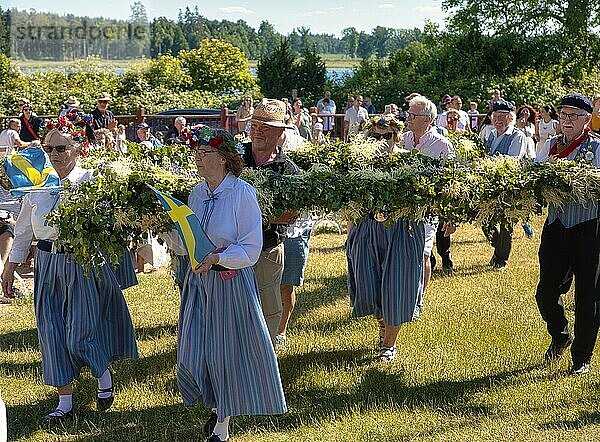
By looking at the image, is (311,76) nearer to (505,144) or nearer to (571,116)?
(505,144)

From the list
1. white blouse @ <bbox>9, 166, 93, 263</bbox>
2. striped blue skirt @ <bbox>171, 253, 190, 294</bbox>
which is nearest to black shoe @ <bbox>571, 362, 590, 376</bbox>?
striped blue skirt @ <bbox>171, 253, 190, 294</bbox>

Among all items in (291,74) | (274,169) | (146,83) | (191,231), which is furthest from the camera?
(291,74)

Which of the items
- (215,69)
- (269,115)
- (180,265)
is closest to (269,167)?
(269,115)

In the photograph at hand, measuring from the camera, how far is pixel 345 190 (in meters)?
5.49

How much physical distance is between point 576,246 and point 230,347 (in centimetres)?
278

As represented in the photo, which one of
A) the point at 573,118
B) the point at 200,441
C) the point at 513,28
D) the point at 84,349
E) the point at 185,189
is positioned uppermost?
the point at 513,28

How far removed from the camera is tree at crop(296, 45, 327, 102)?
3544 centimetres

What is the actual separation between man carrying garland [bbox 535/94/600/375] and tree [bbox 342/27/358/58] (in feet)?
398

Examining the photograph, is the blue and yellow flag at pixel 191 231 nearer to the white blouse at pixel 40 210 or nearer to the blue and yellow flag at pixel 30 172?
the white blouse at pixel 40 210

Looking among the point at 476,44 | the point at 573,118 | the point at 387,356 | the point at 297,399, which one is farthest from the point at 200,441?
the point at 476,44

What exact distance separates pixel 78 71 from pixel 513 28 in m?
18.6

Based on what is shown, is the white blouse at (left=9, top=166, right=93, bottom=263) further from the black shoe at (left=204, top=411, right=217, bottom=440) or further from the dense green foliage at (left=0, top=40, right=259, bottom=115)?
the dense green foliage at (left=0, top=40, right=259, bottom=115)

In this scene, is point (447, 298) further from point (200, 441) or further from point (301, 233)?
point (200, 441)

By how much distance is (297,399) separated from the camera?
5.90 meters
